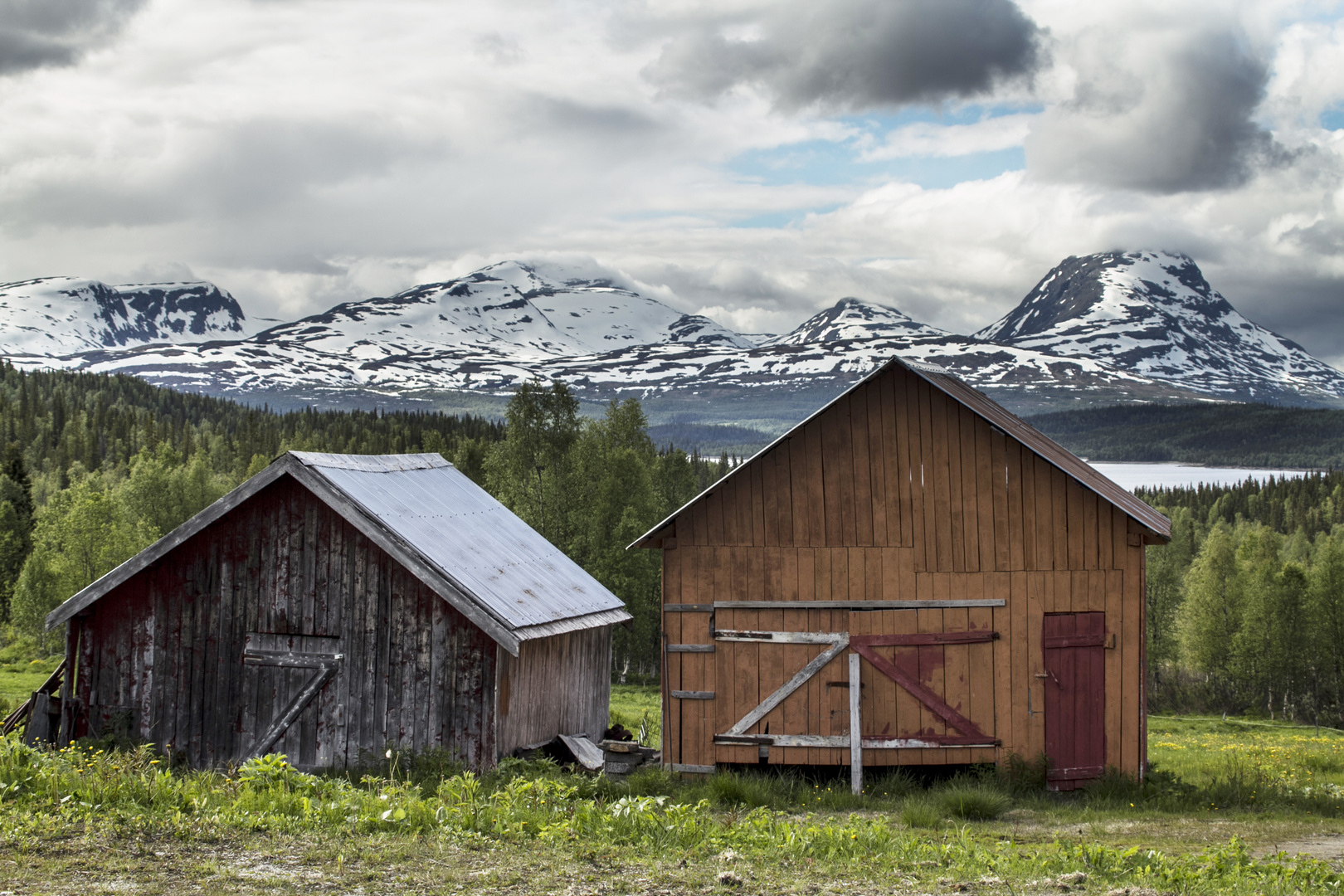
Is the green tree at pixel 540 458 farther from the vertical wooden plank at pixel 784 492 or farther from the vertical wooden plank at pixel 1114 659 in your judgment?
the vertical wooden plank at pixel 1114 659

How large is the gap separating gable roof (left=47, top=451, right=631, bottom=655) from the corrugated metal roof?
1.1 inches

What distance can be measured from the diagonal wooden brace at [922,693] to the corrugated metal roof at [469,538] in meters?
4.92

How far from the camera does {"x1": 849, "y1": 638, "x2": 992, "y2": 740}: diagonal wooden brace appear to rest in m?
17.2

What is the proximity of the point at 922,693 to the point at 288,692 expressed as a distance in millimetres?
9501

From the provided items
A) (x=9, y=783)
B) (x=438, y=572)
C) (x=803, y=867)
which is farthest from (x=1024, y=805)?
(x=9, y=783)

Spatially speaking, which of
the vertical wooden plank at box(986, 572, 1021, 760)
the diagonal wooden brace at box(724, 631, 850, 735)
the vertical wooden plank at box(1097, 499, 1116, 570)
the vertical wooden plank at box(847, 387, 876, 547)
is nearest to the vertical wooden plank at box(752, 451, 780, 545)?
the vertical wooden plank at box(847, 387, 876, 547)

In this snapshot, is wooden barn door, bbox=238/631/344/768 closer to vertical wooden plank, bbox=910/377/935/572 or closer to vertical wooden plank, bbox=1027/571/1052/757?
vertical wooden plank, bbox=910/377/935/572

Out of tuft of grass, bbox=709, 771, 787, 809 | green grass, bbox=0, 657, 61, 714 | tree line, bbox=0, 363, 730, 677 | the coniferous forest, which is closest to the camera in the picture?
tuft of grass, bbox=709, 771, 787, 809

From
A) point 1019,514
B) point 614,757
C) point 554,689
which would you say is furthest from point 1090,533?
point 554,689

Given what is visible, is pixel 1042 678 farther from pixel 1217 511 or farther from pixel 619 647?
pixel 1217 511

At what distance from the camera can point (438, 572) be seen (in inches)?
651

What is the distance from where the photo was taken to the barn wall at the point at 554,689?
17078 mm

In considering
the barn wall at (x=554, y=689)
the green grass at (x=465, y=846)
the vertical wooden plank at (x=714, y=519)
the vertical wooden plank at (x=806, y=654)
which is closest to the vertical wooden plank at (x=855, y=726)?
the vertical wooden plank at (x=806, y=654)

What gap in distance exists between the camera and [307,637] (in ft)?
56.9
